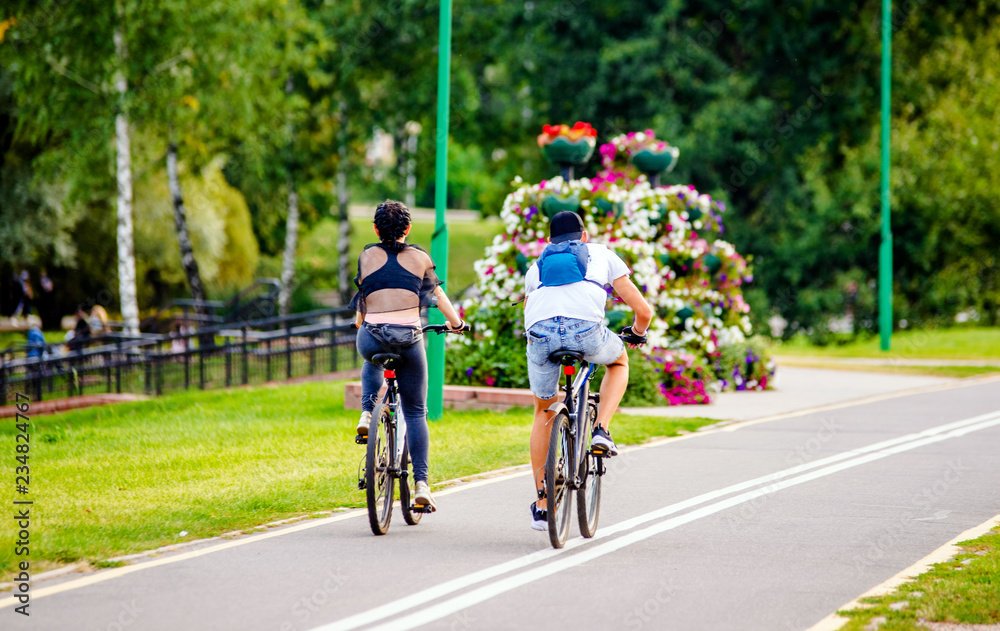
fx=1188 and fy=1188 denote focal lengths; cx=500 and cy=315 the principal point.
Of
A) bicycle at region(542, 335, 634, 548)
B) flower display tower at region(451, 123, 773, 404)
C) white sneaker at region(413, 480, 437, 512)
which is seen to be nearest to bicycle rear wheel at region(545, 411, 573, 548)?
bicycle at region(542, 335, 634, 548)

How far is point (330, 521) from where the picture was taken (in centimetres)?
737

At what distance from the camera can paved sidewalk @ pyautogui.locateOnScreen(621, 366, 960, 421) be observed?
13688 mm

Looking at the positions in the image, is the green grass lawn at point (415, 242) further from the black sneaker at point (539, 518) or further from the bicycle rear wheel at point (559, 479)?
the bicycle rear wheel at point (559, 479)

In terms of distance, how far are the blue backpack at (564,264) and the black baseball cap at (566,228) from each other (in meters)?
0.05

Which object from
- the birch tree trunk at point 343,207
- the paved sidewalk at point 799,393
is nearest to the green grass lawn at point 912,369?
the paved sidewalk at point 799,393

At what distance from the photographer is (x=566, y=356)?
→ 6633 millimetres

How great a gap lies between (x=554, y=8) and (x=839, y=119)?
8002mm

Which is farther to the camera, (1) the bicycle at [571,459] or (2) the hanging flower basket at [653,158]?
(2) the hanging flower basket at [653,158]

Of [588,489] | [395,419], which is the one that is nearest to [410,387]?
[395,419]

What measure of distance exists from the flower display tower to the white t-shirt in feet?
22.8

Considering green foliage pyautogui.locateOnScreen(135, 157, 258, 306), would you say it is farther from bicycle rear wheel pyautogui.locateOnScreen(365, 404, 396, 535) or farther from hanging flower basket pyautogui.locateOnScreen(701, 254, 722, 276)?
bicycle rear wheel pyautogui.locateOnScreen(365, 404, 396, 535)

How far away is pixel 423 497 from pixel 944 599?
9.91 ft

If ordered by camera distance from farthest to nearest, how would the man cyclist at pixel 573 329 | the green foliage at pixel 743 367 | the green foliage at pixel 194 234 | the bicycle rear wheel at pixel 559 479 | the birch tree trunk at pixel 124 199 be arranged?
the green foliage at pixel 194 234
the birch tree trunk at pixel 124 199
the green foliage at pixel 743 367
the man cyclist at pixel 573 329
the bicycle rear wheel at pixel 559 479

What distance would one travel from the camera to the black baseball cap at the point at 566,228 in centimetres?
689
